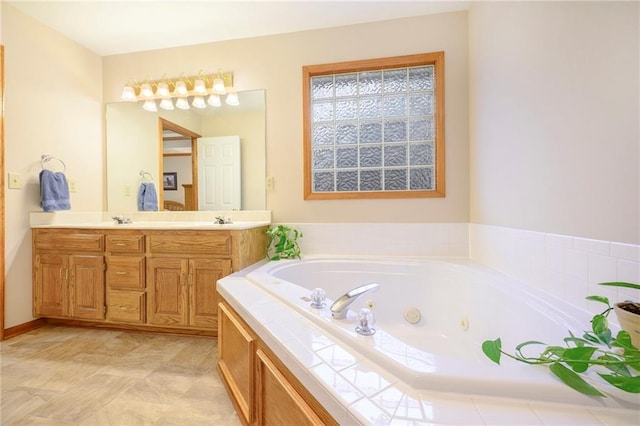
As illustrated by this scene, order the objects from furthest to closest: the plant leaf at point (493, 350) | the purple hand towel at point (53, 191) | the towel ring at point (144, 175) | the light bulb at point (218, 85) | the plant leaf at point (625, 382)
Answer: the towel ring at point (144, 175)
the light bulb at point (218, 85)
the purple hand towel at point (53, 191)
the plant leaf at point (493, 350)
the plant leaf at point (625, 382)

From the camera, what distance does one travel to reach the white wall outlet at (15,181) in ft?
6.47

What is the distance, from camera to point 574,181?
1.07m

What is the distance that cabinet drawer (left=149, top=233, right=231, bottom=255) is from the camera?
6.15 feet

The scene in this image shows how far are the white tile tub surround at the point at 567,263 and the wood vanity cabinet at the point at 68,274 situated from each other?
2682mm

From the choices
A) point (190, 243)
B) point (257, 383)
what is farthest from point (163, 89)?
point (257, 383)

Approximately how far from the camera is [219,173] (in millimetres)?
2426

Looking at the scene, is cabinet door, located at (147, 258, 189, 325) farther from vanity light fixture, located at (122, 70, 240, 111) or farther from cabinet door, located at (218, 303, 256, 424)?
vanity light fixture, located at (122, 70, 240, 111)

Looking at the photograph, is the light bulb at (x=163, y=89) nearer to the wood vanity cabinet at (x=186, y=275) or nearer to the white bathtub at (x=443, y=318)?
the wood vanity cabinet at (x=186, y=275)

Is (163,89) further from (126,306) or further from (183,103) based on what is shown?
(126,306)

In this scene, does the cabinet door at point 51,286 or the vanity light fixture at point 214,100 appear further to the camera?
the vanity light fixture at point 214,100

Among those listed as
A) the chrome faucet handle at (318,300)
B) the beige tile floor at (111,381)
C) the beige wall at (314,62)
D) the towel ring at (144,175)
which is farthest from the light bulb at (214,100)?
the chrome faucet handle at (318,300)

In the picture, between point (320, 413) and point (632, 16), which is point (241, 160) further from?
point (632, 16)

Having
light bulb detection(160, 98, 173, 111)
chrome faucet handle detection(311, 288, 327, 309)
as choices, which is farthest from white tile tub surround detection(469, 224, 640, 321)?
light bulb detection(160, 98, 173, 111)

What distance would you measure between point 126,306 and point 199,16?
7.30 feet
